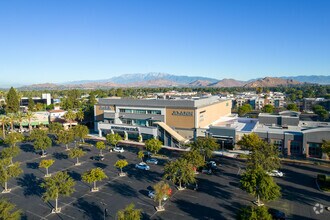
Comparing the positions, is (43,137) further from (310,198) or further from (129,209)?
(310,198)

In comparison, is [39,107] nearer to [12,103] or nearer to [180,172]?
[12,103]

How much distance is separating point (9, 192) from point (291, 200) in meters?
45.0

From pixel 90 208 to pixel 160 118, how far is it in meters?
45.1

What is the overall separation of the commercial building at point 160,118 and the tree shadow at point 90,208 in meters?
36.9

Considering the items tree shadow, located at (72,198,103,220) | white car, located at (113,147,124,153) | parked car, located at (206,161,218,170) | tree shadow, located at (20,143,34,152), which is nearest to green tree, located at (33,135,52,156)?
tree shadow, located at (20,143,34,152)

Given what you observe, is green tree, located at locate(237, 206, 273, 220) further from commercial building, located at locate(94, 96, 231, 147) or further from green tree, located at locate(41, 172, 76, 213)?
commercial building, located at locate(94, 96, 231, 147)

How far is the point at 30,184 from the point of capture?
151 ft

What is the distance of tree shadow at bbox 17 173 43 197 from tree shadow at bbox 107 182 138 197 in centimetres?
1170

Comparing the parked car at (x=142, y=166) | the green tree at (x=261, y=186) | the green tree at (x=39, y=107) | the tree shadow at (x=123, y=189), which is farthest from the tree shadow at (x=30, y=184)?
the green tree at (x=39, y=107)

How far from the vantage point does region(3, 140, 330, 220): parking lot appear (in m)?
35.3

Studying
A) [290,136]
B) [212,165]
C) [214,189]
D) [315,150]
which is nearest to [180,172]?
[214,189]

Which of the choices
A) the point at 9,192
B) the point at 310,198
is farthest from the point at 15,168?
the point at 310,198

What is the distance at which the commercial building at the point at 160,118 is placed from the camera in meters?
74.8

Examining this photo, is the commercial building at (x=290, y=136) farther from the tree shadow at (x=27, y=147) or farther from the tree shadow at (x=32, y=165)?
the tree shadow at (x=27, y=147)
